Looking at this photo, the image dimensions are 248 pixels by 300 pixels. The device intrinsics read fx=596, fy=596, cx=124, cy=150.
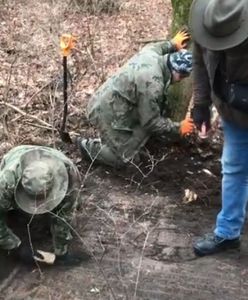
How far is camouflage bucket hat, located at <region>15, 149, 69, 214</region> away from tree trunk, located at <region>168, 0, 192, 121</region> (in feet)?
6.04

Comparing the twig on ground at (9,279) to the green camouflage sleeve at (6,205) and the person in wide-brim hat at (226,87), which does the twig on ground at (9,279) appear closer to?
the green camouflage sleeve at (6,205)

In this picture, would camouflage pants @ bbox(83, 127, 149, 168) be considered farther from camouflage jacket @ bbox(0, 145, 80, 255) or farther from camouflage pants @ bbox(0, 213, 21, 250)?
camouflage pants @ bbox(0, 213, 21, 250)

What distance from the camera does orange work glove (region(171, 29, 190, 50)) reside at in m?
5.08

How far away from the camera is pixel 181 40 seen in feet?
16.7

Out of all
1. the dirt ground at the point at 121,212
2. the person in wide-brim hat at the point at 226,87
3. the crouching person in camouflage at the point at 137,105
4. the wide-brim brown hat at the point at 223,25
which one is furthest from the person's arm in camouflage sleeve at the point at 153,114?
the wide-brim brown hat at the point at 223,25

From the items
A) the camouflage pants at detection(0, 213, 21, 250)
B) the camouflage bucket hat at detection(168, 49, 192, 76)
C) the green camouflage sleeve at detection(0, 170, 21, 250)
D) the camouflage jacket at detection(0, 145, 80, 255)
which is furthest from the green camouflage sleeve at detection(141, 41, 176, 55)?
the camouflage pants at detection(0, 213, 21, 250)

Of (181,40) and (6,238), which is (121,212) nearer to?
(6,238)

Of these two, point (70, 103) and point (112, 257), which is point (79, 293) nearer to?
point (112, 257)

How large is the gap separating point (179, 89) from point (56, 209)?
6.48 ft

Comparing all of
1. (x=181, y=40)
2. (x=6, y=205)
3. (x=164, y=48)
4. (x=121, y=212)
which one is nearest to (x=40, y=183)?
(x=6, y=205)

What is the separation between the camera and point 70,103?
639cm

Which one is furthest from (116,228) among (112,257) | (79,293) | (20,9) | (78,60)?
(20,9)

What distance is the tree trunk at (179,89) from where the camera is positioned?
5250 mm

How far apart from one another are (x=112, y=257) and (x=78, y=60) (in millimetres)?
3641
